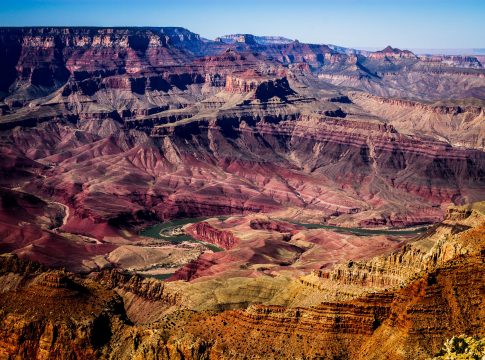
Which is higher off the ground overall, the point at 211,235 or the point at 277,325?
the point at 211,235

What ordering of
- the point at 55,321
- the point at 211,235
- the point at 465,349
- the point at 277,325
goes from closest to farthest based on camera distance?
the point at 465,349, the point at 277,325, the point at 55,321, the point at 211,235

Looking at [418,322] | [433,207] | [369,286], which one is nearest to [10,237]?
[369,286]

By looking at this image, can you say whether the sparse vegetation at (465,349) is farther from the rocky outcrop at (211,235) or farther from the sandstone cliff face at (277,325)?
the rocky outcrop at (211,235)

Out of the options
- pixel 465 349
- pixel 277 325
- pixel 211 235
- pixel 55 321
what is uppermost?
pixel 211 235

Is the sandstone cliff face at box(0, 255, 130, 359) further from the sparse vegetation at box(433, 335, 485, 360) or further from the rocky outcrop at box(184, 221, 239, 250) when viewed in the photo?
the rocky outcrop at box(184, 221, 239, 250)

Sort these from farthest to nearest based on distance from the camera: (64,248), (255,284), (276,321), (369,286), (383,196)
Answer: (383,196) → (64,248) → (255,284) → (369,286) → (276,321)

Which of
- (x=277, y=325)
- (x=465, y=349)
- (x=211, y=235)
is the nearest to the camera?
(x=465, y=349)

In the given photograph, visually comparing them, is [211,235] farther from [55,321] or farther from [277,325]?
[277,325]

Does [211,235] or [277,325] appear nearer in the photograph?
[277,325]

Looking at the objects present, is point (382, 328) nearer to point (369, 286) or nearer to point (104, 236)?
point (369, 286)

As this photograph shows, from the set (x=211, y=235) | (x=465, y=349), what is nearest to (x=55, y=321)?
(x=465, y=349)

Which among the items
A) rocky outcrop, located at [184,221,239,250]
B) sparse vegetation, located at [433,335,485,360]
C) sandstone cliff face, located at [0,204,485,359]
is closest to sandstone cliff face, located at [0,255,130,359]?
sandstone cliff face, located at [0,204,485,359]
